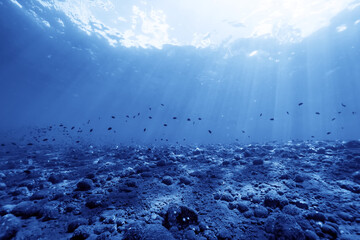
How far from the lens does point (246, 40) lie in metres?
24.6

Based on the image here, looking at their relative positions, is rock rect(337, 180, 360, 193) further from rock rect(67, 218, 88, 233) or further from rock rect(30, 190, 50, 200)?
rock rect(30, 190, 50, 200)

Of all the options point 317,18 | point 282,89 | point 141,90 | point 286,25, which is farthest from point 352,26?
point 141,90

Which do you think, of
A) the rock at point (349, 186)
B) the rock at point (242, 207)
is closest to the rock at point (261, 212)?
the rock at point (242, 207)

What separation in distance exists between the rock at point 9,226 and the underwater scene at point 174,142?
2cm

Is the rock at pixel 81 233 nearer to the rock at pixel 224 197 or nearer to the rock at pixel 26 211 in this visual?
the rock at pixel 26 211

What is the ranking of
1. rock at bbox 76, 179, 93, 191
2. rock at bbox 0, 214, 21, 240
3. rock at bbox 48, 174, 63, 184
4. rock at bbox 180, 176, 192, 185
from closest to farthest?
rock at bbox 0, 214, 21, 240, rock at bbox 76, 179, 93, 191, rock at bbox 180, 176, 192, 185, rock at bbox 48, 174, 63, 184

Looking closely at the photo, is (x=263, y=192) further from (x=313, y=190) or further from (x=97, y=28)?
(x=97, y=28)

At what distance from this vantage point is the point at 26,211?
125 inches

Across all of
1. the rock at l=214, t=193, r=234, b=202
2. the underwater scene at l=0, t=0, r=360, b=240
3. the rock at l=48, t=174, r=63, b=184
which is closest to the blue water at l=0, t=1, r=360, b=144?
the underwater scene at l=0, t=0, r=360, b=240

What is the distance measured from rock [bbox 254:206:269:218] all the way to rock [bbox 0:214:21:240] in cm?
405

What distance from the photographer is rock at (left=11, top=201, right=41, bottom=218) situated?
3131 millimetres

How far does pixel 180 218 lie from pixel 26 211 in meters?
2.95

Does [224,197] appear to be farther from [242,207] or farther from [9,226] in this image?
[9,226]

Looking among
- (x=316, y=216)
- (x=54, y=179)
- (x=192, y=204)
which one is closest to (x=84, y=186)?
(x=54, y=179)
